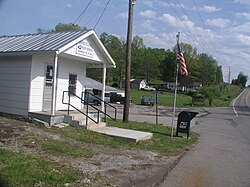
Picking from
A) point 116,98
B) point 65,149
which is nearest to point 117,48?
point 116,98

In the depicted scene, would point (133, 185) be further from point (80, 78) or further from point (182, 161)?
point (80, 78)

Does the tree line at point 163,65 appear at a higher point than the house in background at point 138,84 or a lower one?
higher

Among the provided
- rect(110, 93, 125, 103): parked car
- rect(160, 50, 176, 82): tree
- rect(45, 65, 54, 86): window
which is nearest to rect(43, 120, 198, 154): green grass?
rect(45, 65, 54, 86): window

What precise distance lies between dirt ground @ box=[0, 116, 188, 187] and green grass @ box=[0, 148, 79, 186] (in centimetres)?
38

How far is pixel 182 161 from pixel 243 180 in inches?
91.3

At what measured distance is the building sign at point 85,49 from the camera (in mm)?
15414

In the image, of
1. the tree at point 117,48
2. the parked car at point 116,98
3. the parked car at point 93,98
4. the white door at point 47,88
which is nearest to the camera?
the white door at point 47,88

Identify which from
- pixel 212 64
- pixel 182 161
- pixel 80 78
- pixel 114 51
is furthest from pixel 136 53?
pixel 182 161

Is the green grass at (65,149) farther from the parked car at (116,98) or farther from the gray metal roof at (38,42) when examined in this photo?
the parked car at (116,98)

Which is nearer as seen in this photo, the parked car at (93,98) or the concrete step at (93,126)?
the concrete step at (93,126)

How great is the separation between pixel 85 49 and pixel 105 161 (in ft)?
26.6

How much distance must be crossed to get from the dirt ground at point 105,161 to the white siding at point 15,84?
278cm

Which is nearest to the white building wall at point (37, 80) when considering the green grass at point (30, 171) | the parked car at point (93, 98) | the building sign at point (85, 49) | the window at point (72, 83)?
the building sign at point (85, 49)

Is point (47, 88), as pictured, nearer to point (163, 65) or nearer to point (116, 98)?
point (116, 98)
